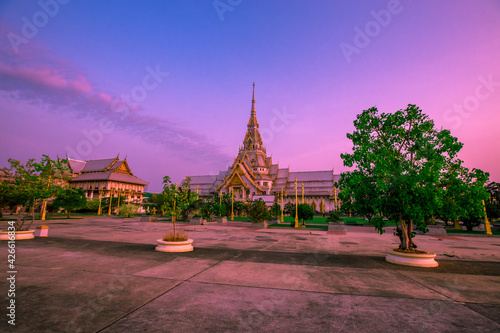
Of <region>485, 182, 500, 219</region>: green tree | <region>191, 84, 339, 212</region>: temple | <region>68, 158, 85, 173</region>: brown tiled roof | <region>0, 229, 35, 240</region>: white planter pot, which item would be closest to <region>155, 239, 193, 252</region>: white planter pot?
<region>0, 229, 35, 240</region>: white planter pot

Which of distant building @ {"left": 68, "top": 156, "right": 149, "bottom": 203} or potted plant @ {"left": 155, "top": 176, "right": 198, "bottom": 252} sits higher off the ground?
distant building @ {"left": 68, "top": 156, "right": 149, "bottom": 203}

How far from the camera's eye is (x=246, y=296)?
5.21 meters

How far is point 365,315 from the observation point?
4309mm

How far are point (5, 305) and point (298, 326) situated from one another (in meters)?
5.49

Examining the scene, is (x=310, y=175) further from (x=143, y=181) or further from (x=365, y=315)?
(x=365, y=315)

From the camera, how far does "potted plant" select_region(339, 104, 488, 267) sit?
8.42 meters

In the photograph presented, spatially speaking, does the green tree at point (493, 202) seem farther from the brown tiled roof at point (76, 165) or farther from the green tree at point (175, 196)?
Answer: the brown tiled roof at point (76, 165)

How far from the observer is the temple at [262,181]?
67062mm

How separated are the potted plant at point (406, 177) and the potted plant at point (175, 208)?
24.3ft

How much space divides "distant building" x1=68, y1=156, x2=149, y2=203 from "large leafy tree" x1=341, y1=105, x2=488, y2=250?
63234 millimetres

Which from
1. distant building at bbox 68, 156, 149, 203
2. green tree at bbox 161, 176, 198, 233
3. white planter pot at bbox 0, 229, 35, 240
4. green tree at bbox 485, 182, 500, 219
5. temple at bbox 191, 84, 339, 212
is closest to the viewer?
green tree at bbox 161, 176, 198, 233

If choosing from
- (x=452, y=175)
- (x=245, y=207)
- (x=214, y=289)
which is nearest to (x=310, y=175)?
(x=245, y=207)

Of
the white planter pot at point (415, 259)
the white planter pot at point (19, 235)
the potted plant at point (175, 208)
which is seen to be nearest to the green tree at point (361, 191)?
the white planter pot at point (415, 259)

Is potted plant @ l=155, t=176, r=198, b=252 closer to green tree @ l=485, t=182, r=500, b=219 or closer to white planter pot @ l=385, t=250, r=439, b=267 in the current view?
white planter pot @ l=385, t=250, r=439, b=267
